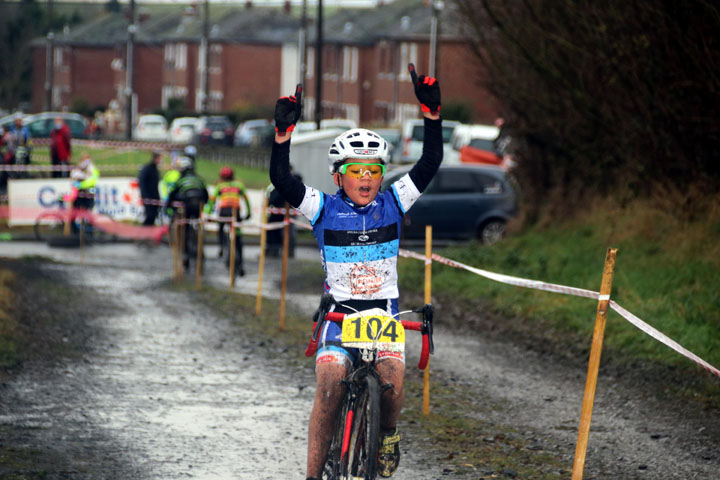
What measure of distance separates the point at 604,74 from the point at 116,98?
97.5 m

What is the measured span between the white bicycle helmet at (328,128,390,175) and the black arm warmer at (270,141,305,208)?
210 mm

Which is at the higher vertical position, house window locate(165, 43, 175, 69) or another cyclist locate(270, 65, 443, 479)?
house window locate(165, 43, 175, 69)

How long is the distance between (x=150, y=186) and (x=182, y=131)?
A: 43.0m

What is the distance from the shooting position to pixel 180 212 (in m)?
20.3

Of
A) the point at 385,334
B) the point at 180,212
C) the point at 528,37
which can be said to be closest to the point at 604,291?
the point at 385,334

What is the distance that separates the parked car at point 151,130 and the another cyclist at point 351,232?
62.8 m

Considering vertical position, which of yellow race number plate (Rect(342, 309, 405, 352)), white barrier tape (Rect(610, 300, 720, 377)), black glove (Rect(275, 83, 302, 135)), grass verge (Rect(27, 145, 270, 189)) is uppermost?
black glove (Rect(275, 83, 302, 135))

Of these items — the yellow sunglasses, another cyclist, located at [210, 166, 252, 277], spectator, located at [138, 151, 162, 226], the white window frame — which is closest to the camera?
the yellow sunglasses

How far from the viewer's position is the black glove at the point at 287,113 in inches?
233

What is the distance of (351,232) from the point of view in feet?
19.5

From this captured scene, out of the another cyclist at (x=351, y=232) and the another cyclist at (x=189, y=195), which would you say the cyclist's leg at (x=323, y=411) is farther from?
the another cyclist at (x=189, y=195)

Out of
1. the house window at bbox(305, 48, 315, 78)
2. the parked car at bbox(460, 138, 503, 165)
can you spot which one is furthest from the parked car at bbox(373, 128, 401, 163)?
the house window at bbox(305, 48, 315, 78)

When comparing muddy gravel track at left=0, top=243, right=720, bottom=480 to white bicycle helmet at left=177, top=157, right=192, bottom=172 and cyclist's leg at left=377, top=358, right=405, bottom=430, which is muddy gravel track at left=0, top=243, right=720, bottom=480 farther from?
white bicycle helmet at left=177, top=157, right=192, bottom=172

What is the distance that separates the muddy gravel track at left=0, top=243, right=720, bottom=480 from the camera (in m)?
7.09
